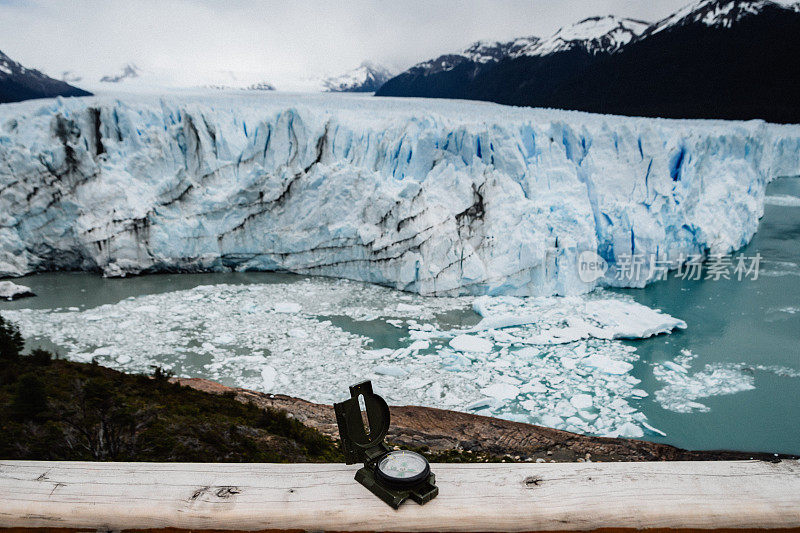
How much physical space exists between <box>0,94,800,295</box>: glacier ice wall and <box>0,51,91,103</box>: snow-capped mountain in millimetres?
733

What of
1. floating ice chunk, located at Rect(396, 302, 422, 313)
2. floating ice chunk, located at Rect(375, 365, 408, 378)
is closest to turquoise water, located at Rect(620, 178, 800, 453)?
floating ice chunk, located at Rect(375, 365, 408, 378)

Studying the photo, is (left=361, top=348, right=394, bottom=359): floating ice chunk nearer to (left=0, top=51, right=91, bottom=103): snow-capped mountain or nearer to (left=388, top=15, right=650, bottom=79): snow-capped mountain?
(left=0, top=51, right=91, bottom=103): snow-capped mountain

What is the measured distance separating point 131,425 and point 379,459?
230 cm

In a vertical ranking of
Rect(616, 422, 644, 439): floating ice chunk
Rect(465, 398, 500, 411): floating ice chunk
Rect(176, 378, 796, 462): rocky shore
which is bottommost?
Rect(465, 398, 500, 411): floating ice chunk

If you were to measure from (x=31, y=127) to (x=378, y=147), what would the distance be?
20.8 feet

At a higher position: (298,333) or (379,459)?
(379,459)

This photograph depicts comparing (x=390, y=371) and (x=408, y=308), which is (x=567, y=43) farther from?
(x=390, y=371)

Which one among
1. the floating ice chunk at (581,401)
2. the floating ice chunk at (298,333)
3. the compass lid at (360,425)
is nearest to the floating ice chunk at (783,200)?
the floating ice chunk at (581,401)

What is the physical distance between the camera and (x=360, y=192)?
8789 millimetres

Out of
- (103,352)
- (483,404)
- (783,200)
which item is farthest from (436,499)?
(783,200)

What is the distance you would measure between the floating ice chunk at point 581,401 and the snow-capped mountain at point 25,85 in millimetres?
11951

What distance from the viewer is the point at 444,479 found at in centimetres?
91

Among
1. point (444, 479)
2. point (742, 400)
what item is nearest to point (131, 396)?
point (444, 479)

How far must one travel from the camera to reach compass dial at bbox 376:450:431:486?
0.86 metres
